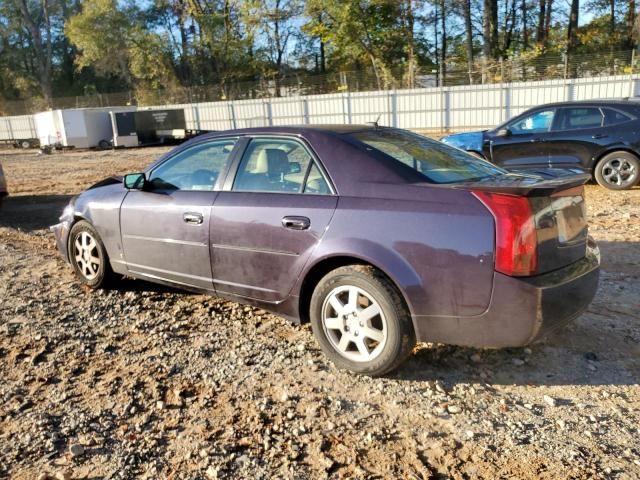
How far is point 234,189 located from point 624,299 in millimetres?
3264

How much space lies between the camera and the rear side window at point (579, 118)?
30.2ft

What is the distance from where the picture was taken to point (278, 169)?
386cm

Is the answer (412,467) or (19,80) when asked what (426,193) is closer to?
(412,467)

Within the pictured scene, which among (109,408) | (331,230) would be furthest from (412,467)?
(109,408)

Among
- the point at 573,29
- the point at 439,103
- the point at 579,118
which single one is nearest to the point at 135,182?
the point at 579,118

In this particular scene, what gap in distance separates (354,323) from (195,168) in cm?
194

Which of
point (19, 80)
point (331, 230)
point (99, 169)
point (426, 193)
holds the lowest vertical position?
point (99, 169)

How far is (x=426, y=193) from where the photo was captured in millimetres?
3125

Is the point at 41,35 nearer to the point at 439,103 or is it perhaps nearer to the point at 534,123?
the point at 439,103

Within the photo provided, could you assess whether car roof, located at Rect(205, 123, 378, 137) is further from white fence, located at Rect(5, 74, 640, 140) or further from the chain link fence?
the chain link fence

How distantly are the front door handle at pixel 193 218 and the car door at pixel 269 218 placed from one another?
0.15 metres

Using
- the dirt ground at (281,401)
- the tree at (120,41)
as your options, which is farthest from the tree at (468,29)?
the dirt ground at (281,401)

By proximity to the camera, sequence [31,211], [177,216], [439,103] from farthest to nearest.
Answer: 1. [439,103]
2. [31,211]
3. [177,216]

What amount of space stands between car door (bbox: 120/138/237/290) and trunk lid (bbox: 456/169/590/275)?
6.33 feet
